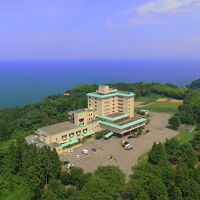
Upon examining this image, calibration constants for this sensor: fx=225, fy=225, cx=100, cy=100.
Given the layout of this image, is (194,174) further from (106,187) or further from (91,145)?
(91,145)

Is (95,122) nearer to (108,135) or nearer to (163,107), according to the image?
(108,135)

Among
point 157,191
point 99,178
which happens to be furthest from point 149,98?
point 99,178

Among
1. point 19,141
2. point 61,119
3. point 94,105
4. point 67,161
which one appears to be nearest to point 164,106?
point 94,105

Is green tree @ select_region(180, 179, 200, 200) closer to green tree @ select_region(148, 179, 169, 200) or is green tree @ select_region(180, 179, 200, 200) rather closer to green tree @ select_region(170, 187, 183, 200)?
green tree @ select_region(170, 187, 183, 200)

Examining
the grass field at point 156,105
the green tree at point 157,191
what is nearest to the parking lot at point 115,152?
the green tree at point 157,191

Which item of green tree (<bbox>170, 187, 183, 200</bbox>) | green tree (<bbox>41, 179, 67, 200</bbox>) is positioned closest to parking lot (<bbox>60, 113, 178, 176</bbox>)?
green tree (<bbox>41, 179, 67, 200</bbox>)
